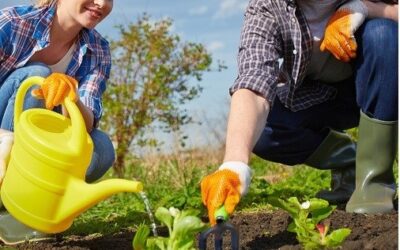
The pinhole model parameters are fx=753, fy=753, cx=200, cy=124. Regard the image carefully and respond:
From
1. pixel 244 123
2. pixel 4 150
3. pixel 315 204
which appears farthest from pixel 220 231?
pixel 4 150

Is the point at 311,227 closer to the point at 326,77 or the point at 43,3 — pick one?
the point at 326,77

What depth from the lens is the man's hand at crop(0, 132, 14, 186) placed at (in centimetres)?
232

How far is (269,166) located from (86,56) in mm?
3606

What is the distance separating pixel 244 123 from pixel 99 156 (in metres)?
0.89

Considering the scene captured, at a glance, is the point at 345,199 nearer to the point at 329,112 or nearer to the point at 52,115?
the point at 329,112

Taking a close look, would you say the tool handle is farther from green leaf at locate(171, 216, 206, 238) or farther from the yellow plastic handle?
the yellow plastic handle

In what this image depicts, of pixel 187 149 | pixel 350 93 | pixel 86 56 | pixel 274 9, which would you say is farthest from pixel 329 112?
pixel 187 149

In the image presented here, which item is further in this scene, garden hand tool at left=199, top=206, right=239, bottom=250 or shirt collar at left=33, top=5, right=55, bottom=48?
shirt collar at left=33, top=5, right=55, bottom=48

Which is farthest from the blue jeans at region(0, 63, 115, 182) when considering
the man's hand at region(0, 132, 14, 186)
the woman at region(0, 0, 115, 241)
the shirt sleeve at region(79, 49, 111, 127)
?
the man's hand at region(0, 132, 14, 186)

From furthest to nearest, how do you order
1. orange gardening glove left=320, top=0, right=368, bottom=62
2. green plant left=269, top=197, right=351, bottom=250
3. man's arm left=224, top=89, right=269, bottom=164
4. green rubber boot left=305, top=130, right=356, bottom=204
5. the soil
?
green rubber boot left=305, top=130, right=356, bottom=204 < orange gardening glove left=320, top=0, right=368, bottom=62 < the soil < man's arm left=224, top=89, right=269, bottom=164 < green plant left=269, top=197, right=351, bottom=250

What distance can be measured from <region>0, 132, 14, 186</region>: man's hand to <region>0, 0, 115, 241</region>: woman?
1.36 ft

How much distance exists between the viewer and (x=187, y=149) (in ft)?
20.1

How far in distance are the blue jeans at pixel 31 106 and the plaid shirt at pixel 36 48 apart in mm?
66

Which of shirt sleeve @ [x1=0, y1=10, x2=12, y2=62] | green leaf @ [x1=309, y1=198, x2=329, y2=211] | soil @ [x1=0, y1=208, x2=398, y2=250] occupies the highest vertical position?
shirt sleeve @ [x1=0, y1=10, x2=12, y2=62]
